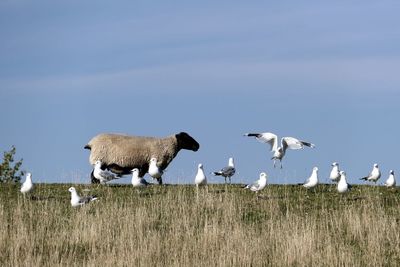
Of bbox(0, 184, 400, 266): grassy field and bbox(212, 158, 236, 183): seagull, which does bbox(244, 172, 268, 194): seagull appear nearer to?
bbox(0, 184, 400, 266): grassy field

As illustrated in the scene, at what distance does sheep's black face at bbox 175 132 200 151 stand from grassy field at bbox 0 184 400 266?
8559mm

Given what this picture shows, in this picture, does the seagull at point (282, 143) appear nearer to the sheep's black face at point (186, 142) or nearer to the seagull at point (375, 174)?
the seagull at point (375, 174)

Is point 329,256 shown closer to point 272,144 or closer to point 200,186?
point 200,186

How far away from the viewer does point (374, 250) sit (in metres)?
18.2

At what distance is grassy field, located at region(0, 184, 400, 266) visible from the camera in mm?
17125

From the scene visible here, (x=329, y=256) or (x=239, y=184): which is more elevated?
(x=239, y=184)

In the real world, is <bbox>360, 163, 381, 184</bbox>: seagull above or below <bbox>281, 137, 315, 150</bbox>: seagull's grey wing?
below

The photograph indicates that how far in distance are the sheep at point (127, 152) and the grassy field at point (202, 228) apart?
5.27 meters

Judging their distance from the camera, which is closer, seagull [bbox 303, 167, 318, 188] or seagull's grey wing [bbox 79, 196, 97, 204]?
seagull's grey wing [bbox 79, 196, 97, 204]

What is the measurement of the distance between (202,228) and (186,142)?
14.6 m

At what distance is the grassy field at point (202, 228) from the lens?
674 inches

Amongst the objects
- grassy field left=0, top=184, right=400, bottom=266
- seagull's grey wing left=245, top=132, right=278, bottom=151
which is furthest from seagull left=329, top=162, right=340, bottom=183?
seagull's grey wing left=245, top=132, right=278, bottom=151

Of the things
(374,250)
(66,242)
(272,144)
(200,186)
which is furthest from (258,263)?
(272,144)

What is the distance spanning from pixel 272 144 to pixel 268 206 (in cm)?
836
